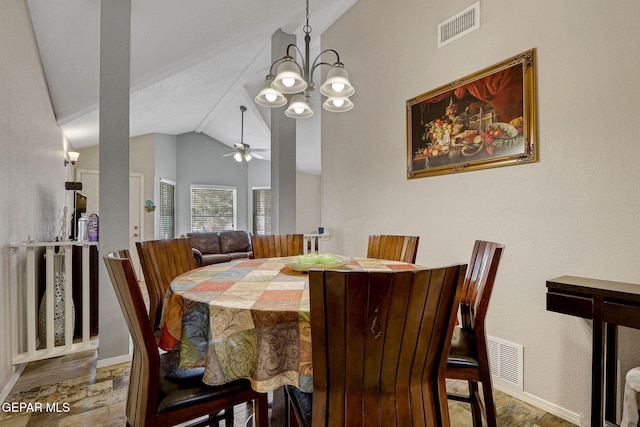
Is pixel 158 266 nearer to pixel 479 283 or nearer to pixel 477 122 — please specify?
pixel 479 283

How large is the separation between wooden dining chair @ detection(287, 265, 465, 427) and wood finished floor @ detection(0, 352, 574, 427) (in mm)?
1108

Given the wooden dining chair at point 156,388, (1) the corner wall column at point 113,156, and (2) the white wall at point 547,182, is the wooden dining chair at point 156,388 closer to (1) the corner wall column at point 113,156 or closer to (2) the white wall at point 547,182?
(1) the corner wall column at point 113,156

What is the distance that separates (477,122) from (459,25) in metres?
0.75

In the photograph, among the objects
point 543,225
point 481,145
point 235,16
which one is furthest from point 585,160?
point 235,16

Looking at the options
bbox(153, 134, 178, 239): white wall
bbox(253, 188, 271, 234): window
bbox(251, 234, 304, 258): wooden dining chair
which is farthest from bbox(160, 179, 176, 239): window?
bbox(251, 234, 304, 258): wooden dining chair

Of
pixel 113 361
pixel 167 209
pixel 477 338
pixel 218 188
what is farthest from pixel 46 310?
pixel 218 188

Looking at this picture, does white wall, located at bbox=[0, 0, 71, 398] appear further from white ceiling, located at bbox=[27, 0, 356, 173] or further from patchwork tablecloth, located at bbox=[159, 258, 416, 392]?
patchwork tablecloth, located at bbox=[159, 258, 416, 392]

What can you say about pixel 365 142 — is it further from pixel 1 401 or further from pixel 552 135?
pixel 1 401

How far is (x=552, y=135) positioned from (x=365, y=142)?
1656 millimetres

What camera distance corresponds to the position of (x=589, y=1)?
1625mm

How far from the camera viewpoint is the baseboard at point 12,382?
184 centimetres

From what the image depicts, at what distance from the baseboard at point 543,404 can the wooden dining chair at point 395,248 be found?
38.0 inches

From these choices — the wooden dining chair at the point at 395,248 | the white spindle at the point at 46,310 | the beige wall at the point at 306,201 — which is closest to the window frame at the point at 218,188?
the beige wall at the point at 306,201

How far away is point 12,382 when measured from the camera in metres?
2.01
